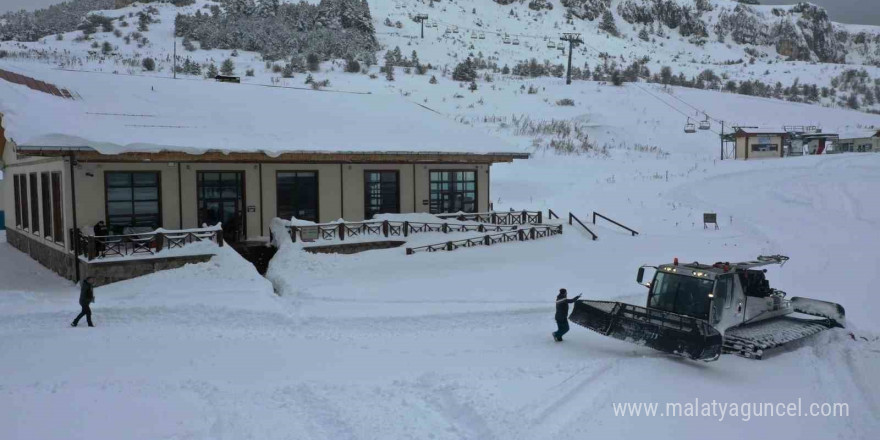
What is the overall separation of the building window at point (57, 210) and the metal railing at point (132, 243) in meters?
1.57

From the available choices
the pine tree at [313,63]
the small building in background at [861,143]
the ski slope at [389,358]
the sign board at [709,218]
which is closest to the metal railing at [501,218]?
the ski slope at [389,358]

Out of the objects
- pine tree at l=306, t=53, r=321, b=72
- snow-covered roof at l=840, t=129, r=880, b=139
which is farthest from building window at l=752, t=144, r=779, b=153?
pine tree at l=306, t=53, r=321, b=72

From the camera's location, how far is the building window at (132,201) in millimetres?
19625

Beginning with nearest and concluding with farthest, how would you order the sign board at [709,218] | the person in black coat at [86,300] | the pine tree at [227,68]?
the person in black coat at [86,300] → the sign board at [709,218] → the pine tree at [227,68]

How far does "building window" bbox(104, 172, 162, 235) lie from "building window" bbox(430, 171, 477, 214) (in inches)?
421

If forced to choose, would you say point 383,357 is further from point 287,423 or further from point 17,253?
point 17,253

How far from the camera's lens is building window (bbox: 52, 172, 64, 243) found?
19625mm

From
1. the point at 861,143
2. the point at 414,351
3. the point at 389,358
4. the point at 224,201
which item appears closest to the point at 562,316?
the point at 414,351

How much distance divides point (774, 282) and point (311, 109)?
62.4ft

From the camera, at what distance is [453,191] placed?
87.8ft

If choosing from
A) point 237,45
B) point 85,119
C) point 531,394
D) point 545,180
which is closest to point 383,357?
point 531,394

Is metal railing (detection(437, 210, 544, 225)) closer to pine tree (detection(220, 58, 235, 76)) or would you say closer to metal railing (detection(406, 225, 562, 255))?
metal railing (detection(406, 225, 562, 255))

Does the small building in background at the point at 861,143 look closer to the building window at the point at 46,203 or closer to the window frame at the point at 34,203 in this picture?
the building window at the point at 46,203

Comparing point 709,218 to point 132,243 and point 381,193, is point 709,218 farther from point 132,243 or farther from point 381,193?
point 132,243
